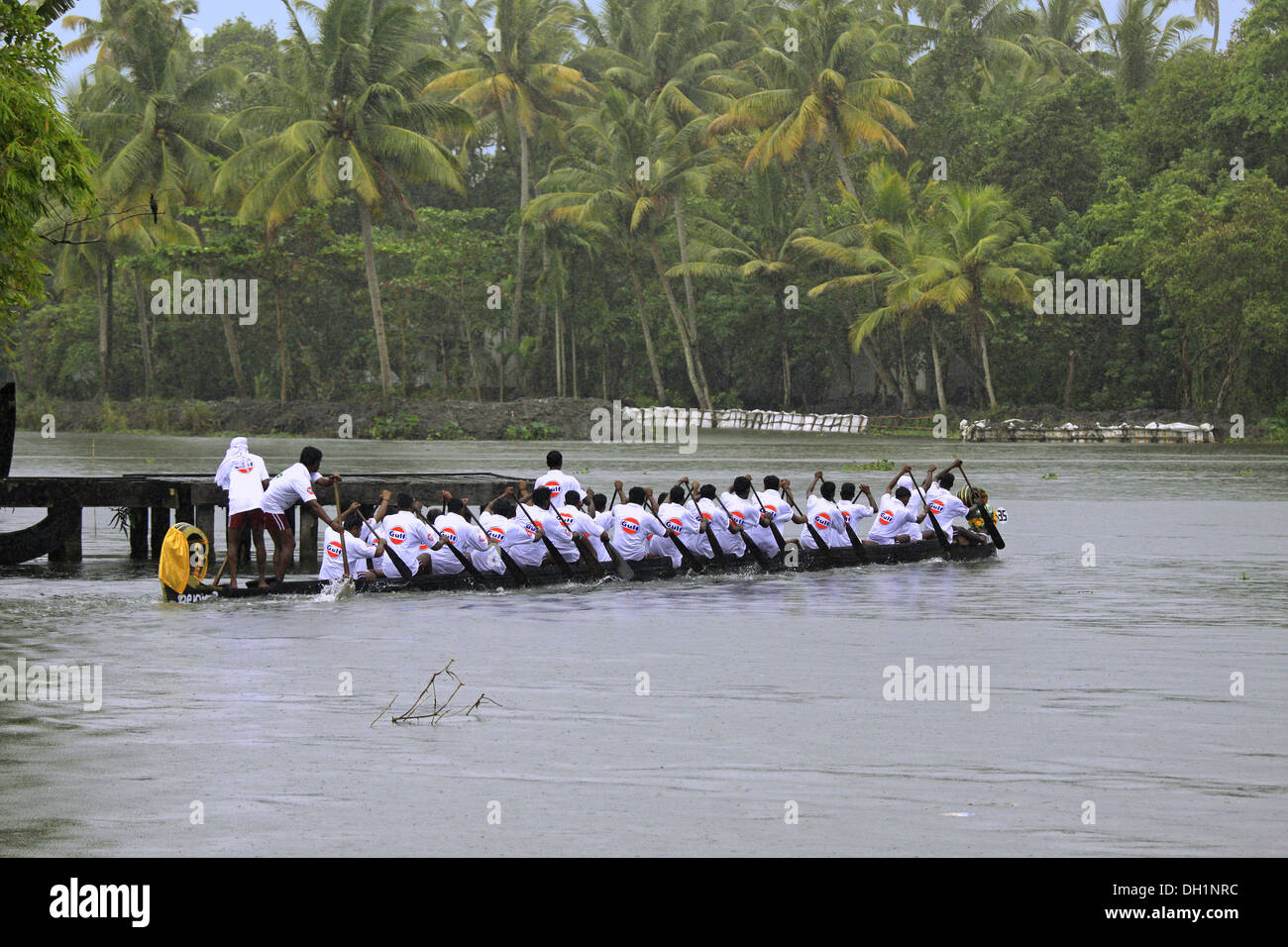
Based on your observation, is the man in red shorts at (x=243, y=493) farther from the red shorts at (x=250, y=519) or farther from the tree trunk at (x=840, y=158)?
the tree trunk at (x=840, y=158)

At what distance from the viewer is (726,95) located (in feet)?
223

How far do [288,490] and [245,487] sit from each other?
61cm

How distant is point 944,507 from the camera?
24.6 metres

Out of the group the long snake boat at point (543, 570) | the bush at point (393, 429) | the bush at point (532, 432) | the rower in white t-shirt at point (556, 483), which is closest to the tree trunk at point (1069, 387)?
the bush at point (532, 432)

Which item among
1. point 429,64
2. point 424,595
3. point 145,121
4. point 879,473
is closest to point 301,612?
point 424,595

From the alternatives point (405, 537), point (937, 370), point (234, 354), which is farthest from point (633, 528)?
point (234, 354)

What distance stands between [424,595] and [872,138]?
4485 cm

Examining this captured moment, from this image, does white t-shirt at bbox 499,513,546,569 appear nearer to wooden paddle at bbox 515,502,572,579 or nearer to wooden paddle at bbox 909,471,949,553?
wooden paddle at bbox 515,502,572,579

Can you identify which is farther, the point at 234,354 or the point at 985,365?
the point at 234,354

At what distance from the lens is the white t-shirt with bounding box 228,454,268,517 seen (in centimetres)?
1902

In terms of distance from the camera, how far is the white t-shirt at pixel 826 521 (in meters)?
22.9

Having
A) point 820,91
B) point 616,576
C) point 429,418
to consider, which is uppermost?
point 820,91

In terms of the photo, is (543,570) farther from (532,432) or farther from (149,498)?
(532,432)

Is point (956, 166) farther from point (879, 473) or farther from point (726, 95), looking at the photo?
point (879, 473)
